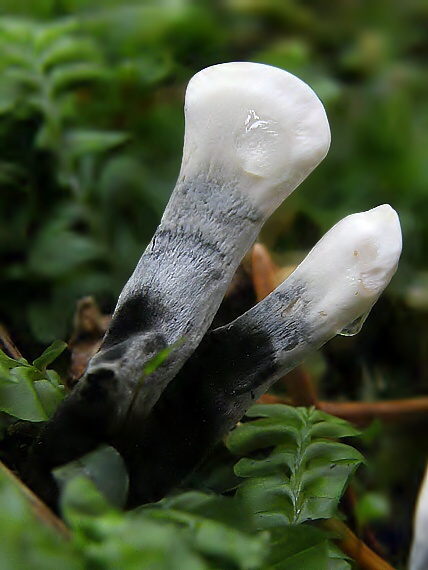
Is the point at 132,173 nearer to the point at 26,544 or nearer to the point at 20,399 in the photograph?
the point at 20,399

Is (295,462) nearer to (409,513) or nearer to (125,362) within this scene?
(125,362)

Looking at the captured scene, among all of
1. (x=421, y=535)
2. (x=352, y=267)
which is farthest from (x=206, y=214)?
(x=421, y=535)

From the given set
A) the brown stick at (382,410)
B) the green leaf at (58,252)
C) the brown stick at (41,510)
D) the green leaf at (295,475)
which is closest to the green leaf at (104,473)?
the brown stick at (41,510)

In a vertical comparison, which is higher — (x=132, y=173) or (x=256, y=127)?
(x=256, y=127)

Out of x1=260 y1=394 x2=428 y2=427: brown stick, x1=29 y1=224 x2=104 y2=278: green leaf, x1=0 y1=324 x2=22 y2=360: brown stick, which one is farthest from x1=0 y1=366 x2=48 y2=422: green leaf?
x1=29 y1=224 x2=104 y2=278: green leaf

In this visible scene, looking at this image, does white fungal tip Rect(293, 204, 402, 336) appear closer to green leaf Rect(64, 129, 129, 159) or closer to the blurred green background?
the blurred green background

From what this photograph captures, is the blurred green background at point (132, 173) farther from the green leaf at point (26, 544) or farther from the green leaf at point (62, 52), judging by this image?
the green leaf at point (26, 544)

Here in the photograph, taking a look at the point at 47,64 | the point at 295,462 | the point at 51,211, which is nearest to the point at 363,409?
the point at 295,462
